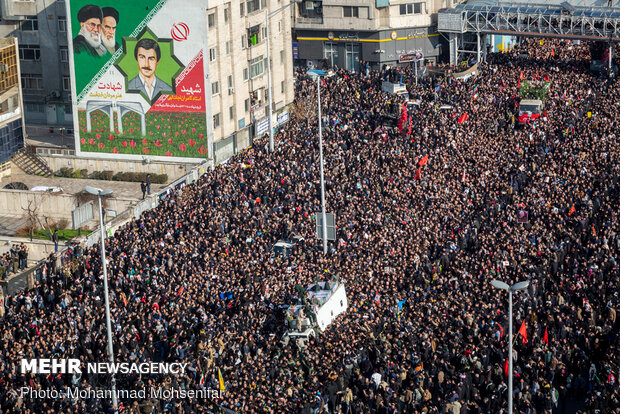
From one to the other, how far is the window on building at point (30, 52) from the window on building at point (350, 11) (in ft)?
83.9

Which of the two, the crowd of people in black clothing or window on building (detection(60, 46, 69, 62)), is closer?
the crowd of people in black clothing

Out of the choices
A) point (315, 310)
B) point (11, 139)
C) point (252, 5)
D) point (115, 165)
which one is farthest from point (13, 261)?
point (252, 5)

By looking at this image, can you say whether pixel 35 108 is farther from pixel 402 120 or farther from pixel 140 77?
pixel 402 120

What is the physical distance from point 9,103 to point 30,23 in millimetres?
13520

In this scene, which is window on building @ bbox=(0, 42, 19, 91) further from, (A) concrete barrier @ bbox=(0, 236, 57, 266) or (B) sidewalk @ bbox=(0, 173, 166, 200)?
(A) concrete barrier @ bbox=(0, 236, 57, 266)

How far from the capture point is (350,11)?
93938 millimetres

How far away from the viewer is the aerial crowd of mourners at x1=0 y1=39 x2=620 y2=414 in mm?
42719

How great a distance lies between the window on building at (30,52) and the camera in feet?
276

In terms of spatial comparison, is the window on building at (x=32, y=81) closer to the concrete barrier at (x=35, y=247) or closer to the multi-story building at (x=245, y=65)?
the multi-story building at (x=245, y=65)

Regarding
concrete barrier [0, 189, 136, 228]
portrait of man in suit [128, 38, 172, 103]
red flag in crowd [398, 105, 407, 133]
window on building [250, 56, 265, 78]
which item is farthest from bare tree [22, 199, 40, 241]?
red flag in crowd [398, 105, 407, 133]

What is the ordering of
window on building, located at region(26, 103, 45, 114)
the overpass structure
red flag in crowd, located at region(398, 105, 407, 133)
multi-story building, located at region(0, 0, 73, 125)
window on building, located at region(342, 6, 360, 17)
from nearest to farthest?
red flag in crowd, located at region(398, 105, 407, 133) < multi-story building, located at region(0, 0, 73, 125) < the overpass structure < window on building, located at region(26, 103, 45, 114) < window on building, located at region(342, 6, 360, 17)

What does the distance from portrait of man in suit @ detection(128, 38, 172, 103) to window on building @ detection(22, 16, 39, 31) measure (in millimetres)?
14484

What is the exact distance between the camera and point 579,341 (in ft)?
145

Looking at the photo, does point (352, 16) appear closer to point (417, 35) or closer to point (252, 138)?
point (417, 35)
